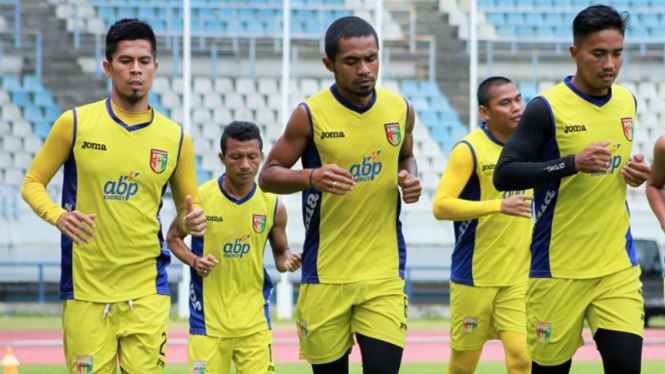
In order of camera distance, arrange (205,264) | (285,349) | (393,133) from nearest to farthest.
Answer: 1. (393,133)
2. (205,264)
3. (285,349)

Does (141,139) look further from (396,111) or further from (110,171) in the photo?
(396,111)

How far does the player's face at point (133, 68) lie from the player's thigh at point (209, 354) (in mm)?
2476

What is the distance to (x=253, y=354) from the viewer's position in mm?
8477

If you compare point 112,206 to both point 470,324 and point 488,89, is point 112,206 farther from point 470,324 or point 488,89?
point 488,89

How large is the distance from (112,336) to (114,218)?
69 cm

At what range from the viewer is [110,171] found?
261 inches

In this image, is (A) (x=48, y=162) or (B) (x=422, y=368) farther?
(B) (x=422, y=368)

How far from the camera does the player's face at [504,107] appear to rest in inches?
350

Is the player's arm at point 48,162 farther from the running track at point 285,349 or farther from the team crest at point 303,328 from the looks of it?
the running track at point 285,349

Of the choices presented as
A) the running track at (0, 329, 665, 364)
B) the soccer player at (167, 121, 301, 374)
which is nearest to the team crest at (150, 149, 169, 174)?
the soccer player at (167, 121, 301, 374)

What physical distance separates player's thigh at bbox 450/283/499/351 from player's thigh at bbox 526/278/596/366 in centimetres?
195

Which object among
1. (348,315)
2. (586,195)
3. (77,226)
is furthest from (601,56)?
(77,226)

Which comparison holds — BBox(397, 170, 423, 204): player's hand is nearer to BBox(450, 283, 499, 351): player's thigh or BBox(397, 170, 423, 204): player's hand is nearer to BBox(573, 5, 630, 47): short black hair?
BBox(573, 5, 630, 47): short black hair

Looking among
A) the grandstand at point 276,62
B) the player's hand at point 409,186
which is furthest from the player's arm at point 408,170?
the grandstand at point 276,62
